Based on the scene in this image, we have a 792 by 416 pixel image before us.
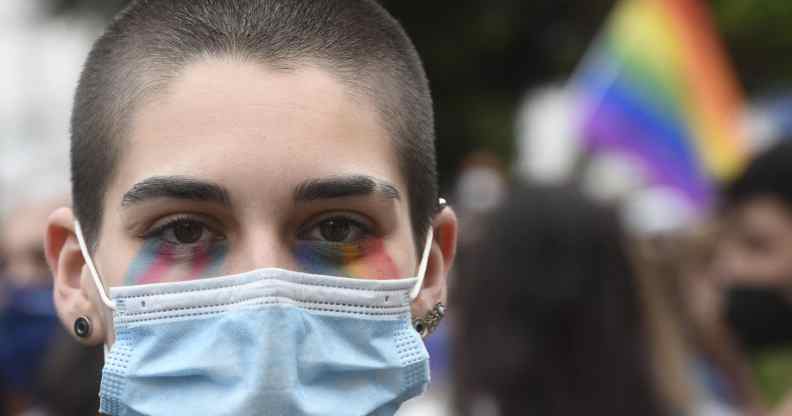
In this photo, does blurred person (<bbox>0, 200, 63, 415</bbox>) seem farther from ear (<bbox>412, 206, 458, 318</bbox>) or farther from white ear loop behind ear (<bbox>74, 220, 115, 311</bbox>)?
ear (<bbox>412, 206, 458, 318</bbox>)

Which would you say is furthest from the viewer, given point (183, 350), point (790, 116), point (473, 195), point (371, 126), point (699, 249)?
point (790, 116)

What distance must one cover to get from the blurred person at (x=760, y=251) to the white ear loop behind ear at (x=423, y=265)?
340cm

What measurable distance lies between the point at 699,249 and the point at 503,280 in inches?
153

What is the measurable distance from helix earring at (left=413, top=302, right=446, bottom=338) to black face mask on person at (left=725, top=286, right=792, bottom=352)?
3.60 metres

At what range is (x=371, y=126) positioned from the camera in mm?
2969

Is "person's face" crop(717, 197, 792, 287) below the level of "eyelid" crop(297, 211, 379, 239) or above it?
below

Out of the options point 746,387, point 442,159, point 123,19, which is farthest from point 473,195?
point 442,159

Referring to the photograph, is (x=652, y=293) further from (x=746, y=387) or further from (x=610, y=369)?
(x=746, y=387)

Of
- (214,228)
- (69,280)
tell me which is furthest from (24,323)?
(214,228)

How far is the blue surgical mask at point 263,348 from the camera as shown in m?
2.65

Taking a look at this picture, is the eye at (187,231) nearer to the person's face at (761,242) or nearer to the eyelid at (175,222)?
the eyelid at (175,222)

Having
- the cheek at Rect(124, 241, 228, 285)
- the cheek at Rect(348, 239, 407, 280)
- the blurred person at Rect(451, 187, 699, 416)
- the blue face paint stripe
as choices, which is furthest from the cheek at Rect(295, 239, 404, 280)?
the blurred person at Rect(451, 187, 699, 416)

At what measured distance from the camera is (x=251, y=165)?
108 inches

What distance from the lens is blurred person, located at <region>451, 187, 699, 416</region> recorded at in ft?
15.0
